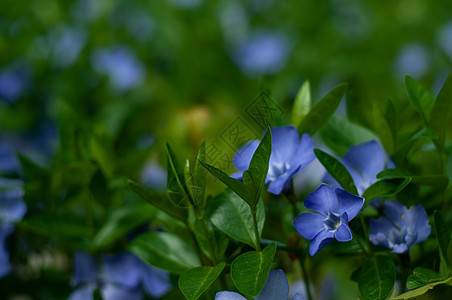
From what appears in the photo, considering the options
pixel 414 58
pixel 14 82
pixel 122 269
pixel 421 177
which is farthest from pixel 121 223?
pixel 414 58

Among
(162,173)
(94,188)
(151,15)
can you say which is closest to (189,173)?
(94,188)

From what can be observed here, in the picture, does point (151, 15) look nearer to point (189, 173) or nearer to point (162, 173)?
point (162, 173)

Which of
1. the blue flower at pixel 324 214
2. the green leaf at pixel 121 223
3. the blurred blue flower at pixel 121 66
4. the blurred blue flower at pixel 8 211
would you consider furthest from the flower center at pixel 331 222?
the blurred blue flower at pixel 121 66

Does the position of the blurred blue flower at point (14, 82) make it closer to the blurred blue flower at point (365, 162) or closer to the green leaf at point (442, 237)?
the blurred blue flower at point (365, 162)

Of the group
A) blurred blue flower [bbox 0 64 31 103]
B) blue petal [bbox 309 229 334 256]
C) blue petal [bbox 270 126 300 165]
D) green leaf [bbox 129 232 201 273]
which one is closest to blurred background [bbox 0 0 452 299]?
blurred blue flower [bbox 0 64 31 103]

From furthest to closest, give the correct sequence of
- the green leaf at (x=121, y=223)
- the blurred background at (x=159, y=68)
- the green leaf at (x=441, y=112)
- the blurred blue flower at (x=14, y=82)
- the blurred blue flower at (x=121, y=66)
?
the blurred blue flower at (x=121, y=66) → the blurred blue flower at (x=14, y=82) → the blurred background at (x=159, y=68) → the green leaf at (x=121, y=223) → the green leaf at (x=441, y=112)

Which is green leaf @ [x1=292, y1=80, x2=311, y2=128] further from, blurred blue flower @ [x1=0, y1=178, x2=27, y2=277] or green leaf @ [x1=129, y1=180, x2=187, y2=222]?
blurred blue flower @ [x1=0, y1=178, x2=27, y2=277]
